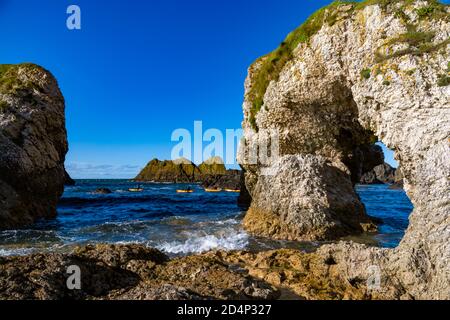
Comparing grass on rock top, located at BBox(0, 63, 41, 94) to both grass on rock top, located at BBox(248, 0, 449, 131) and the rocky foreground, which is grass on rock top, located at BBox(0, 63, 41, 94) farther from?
the rocky foreground

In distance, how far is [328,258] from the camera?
470 inches

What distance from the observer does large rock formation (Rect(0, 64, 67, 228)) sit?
24.6m

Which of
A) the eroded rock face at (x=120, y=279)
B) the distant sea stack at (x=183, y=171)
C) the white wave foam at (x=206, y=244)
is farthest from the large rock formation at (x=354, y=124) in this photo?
the distant sea stack at (x=183, y=171)

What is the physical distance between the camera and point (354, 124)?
72.4ft

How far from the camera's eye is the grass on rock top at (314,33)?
1373 cm

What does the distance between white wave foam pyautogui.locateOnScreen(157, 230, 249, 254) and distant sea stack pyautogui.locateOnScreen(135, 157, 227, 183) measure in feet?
422

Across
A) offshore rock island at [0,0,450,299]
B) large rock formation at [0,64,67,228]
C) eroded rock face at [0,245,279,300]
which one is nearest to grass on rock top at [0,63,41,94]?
large rock formation at [0,64,67,228]

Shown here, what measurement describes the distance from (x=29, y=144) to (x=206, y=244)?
18.1 meters

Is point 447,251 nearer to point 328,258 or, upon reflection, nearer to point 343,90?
point 328,258

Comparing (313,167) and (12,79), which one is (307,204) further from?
(12,79)

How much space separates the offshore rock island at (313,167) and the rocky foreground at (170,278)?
1.7 inches

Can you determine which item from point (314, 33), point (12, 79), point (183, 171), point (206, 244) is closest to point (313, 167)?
point (314, 33)

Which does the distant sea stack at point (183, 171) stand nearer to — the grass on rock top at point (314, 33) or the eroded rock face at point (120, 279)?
the grass on rock top at point (314, 33)
